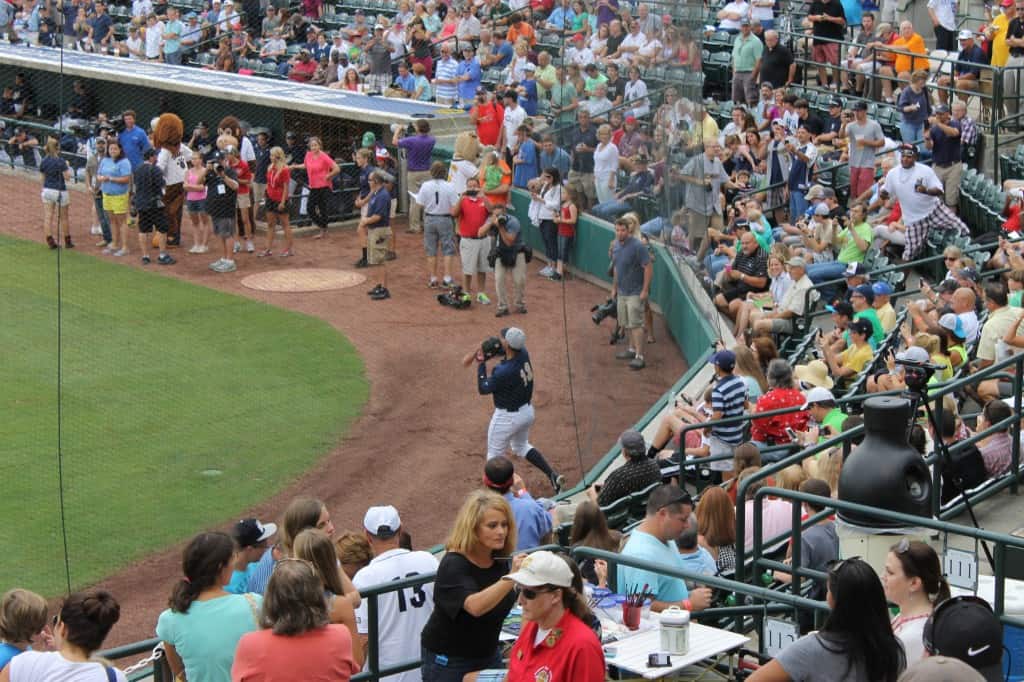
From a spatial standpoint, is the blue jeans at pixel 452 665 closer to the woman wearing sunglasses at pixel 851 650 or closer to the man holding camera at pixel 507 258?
the woman wearing sunglasses at pixel 851 650

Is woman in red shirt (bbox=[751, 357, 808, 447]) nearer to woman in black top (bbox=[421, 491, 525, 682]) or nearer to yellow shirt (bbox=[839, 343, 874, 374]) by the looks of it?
yellow shirt (bbox=[839, 343, 874, 374])

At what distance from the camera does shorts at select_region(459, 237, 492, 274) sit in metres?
17.5

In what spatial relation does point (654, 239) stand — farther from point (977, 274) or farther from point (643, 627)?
point (643, 627)

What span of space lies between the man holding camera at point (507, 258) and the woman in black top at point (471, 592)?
1064 centimetres

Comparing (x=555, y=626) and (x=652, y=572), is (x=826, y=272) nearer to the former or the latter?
(x=652, y=572)

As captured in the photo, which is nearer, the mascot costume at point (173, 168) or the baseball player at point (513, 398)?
the baseball player at point (513, 398)

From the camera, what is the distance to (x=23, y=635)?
6.01m

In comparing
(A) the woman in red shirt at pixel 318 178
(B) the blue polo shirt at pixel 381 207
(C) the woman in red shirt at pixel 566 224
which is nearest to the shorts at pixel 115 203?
(A) the woman in red shirt at pixel 318 178

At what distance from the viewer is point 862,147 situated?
16703 mm

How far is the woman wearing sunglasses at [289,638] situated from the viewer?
5160 mm

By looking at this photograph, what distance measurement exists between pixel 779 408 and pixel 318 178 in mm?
11858

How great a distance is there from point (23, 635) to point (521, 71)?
1432 cm

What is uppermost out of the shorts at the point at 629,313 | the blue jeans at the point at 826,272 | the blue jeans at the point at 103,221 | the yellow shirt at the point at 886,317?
the yellow shirt at the point at 886,317

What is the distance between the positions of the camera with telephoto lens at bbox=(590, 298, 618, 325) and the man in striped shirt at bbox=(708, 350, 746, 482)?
1.72 m
